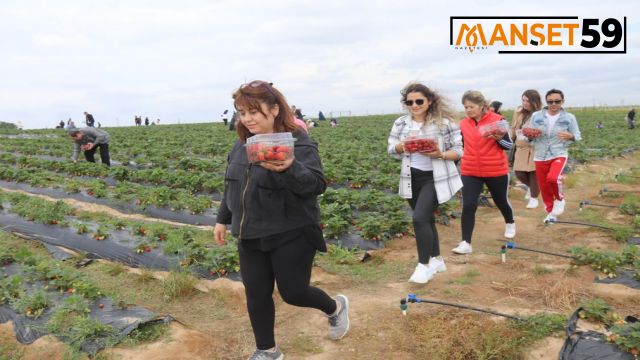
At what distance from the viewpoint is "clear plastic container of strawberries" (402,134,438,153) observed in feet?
13.4

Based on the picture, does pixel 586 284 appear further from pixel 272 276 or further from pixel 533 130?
pixel 272 276

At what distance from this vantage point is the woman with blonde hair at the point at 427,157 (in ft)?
13.9

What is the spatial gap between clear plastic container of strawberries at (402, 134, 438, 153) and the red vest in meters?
1.25

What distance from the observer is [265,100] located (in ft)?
8.59

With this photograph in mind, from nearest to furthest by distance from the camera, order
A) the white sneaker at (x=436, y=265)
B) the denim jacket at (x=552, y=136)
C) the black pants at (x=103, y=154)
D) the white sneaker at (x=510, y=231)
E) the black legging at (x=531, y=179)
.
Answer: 1. the white sneaker at (x=436, y=265)
2. the white sneaker at (x=510, y=231)
3. the denim jacket at (x=552, y=136)
4. the black legging at (x=531, y=179)
5. the black pants at (x=103, y=154)

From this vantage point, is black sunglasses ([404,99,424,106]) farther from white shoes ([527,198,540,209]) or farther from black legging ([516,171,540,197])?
white shoes ([527,198,540,209])

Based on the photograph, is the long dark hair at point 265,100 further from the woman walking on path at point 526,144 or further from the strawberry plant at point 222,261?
the woman walking on path at point 526,144

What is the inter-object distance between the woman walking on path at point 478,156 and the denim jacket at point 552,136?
148 centimetres

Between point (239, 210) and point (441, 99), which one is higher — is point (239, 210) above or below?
below

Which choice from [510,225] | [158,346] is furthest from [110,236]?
[510,225]

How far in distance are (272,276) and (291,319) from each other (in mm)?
1163

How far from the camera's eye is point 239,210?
2.76m

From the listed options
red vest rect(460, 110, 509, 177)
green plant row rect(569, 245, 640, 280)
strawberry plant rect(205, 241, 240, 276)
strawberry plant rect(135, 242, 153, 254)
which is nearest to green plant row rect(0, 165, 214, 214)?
strawberry plant rect(135, 242, 153, 254)

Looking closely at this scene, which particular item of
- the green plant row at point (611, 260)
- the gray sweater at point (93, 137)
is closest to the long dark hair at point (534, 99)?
the green plant row at point (611, 260)
